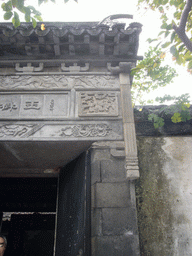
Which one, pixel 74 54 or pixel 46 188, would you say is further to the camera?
pixel 46 188

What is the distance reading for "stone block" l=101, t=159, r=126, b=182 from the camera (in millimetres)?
3506

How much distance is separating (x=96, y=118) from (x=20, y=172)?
233 centimetres

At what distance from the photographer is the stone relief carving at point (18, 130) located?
376 centimetres

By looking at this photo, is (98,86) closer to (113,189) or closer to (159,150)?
(159,150)

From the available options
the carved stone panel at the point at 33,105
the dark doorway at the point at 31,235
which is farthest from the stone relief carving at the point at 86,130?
the dark doorway at the point at 31,235

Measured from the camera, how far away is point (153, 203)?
3621mm

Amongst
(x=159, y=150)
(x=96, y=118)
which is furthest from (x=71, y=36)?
(x=159, y=150)

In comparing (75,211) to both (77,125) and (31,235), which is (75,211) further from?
(31,235)

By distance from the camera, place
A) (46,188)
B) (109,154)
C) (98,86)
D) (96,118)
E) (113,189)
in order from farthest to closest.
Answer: (46,188), (98,86), (96,118), (109,154), (113,189)

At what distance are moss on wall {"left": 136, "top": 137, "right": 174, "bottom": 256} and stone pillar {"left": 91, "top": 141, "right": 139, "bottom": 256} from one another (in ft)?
1.12

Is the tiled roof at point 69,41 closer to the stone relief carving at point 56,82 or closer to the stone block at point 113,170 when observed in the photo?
the stone relief carving at point 56,82

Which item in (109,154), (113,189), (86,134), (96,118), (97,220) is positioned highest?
(96,118)

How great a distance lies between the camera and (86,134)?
3.78m

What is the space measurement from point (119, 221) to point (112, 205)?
26 cm
